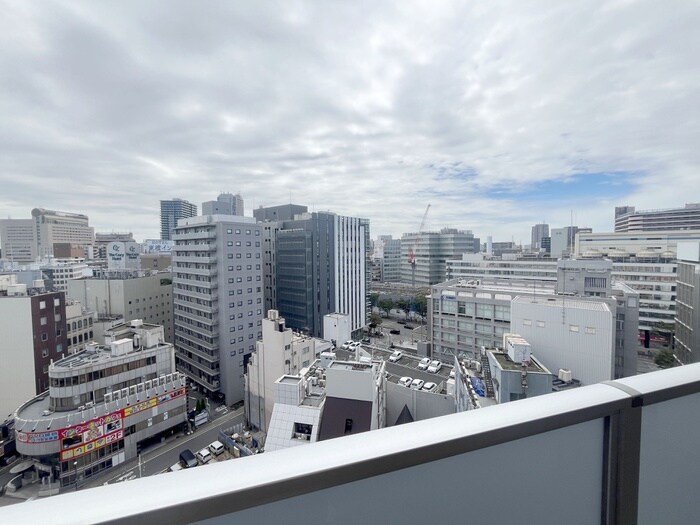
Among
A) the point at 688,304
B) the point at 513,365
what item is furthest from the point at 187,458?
the point at 688,304

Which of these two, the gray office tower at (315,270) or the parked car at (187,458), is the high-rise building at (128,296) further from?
the parked car at (187,458)

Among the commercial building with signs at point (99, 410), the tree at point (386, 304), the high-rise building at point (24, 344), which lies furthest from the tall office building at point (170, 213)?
the commercial building with signs at point (99, 410)

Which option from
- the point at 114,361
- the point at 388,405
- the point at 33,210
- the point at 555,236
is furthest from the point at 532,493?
the point at 33,210

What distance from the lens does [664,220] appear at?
131 feet

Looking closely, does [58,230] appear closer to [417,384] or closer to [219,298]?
[219,298]

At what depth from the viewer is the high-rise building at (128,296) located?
21500mm

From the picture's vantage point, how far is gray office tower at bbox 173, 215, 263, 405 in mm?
16875

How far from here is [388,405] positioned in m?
10.9

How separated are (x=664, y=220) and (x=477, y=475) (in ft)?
174

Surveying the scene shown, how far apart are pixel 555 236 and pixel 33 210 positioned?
81192mm

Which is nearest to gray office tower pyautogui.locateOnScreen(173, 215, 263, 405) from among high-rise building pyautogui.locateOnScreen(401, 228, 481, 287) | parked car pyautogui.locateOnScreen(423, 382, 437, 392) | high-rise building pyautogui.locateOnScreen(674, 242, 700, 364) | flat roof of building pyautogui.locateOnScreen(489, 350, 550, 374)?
parked car pyautogui.locateOnScreen(423, 382, 437, 392)

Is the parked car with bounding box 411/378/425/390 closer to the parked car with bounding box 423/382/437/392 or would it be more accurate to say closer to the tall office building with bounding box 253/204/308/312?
the parked car with bounding box 423/382/437/392

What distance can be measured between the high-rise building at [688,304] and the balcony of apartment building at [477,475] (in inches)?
709

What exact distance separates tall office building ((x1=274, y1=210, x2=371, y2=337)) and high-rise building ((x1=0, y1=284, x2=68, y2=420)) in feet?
42.6
